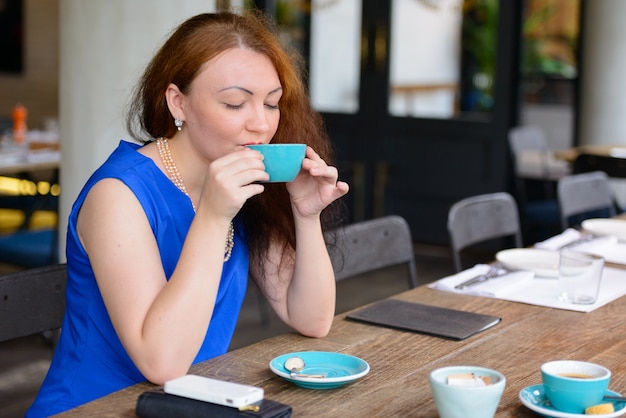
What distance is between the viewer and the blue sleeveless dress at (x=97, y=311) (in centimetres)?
176

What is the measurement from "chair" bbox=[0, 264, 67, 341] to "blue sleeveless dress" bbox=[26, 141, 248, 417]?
0.14m

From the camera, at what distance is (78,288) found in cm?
179

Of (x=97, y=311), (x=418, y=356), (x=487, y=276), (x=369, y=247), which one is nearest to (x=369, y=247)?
(x=369, y=247)

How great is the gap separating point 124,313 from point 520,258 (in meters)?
1.26

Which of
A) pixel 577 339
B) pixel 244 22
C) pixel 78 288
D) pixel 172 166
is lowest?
pixel 577 339

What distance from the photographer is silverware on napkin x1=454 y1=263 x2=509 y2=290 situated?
2.29m

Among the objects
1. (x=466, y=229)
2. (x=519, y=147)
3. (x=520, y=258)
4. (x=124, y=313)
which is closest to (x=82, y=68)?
(x=466, y=229)

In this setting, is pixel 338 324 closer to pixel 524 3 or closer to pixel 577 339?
pixel 577 339

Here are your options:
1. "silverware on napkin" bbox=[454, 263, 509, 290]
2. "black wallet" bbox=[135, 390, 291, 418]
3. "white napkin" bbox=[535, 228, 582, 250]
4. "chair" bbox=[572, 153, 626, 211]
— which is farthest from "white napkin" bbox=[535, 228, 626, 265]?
"chair" bbox=[572, 153, 626, 211]

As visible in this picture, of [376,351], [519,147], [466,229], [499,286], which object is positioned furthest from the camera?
[519,147]

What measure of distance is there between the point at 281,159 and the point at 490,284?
0.89m

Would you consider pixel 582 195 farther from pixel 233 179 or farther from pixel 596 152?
pixel 233 179

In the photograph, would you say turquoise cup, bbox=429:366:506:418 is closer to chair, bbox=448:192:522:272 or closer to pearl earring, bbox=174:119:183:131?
pearl earring, bbox=174:119:183:131

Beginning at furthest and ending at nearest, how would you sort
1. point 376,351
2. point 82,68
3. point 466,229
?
point 82,68 < point 466,229 < point 376,351
